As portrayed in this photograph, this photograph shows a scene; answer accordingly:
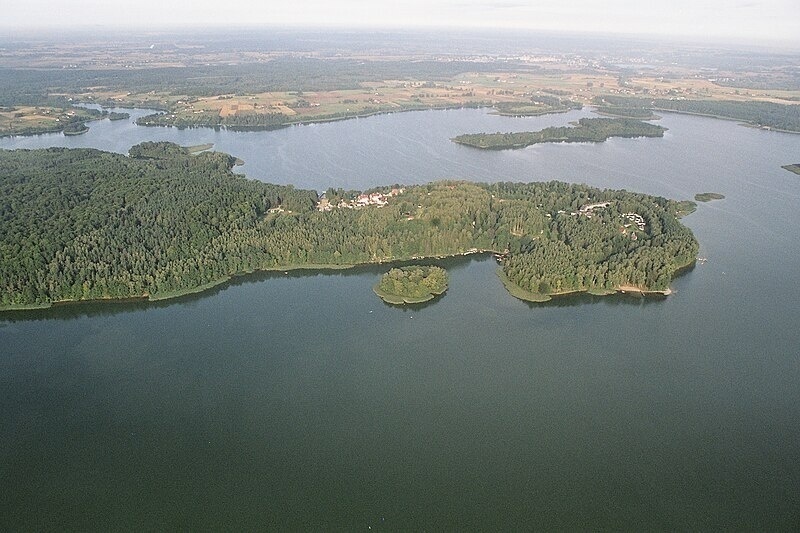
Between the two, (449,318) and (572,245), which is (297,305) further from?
(572,245)

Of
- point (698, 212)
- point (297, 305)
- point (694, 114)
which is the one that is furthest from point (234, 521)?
point (694, 114)

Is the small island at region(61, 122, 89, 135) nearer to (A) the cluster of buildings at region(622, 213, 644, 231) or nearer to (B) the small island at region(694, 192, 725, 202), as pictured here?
(A) the cluster of buildings at region(622, 213, 644, 231)

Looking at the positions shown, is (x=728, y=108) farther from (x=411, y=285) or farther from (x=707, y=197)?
Result: (x=411, y=285)

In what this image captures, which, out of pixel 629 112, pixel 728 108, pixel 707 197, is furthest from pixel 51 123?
pixel 728 108

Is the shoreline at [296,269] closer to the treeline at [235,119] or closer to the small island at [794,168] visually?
the small island at [794,168]

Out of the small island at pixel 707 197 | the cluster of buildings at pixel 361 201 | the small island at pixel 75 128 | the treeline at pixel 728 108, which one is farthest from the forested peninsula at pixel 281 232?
the treeline at pixel 728 108

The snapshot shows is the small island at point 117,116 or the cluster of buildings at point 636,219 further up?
the small island at point 117,116

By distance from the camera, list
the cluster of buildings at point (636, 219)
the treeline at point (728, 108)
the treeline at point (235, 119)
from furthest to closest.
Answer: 1. the treeline at point (728, 108)
2. the treeline at point (235, 119)
3. the cluster of buildings at point (636, 219)
